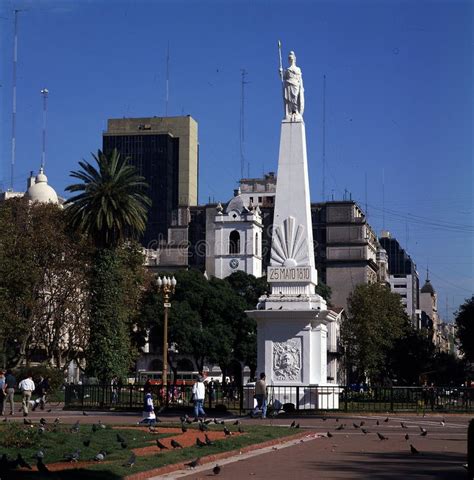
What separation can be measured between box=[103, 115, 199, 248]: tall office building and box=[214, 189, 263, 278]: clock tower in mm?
46546

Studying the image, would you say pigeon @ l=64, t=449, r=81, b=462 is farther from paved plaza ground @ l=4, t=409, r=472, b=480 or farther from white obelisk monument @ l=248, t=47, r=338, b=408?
white obelisk monument @ l=248, t=47, r=338, b=408

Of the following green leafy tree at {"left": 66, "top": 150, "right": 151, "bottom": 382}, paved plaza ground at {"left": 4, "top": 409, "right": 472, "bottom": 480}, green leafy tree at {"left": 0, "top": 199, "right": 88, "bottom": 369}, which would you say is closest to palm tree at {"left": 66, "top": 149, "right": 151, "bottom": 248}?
green leafy tree at {"left": 66, "top": 150, "right": 151, "bottom": 382}

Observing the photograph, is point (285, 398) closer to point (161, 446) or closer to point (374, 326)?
point (161, 446)

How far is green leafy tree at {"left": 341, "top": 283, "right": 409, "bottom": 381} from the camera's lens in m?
99.8

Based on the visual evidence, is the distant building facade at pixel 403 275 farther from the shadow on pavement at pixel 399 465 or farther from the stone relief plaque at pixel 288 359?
the shadow on pavement at pixel 399 465

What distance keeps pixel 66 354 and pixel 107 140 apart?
11134cm

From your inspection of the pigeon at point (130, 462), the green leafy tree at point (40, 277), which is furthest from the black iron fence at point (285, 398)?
the pigeon at point (130, 462)

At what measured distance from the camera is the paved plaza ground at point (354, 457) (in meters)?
18.6

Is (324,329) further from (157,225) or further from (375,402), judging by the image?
(157,225)

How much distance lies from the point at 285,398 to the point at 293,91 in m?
12.3

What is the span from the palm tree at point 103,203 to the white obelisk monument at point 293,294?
1896cm

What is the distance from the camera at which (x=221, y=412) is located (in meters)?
41.0

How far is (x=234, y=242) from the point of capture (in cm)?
13225

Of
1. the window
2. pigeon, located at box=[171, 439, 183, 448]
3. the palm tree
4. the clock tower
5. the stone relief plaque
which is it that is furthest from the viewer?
the window
